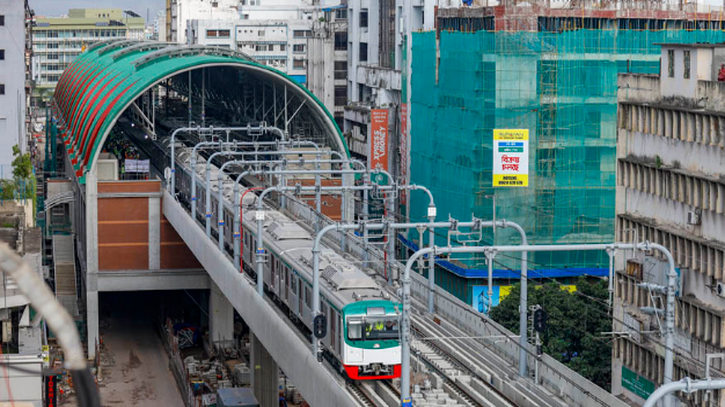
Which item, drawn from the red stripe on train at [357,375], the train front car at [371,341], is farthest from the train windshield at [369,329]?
the red stripe on train at [357,375]

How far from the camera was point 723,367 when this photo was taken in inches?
1134

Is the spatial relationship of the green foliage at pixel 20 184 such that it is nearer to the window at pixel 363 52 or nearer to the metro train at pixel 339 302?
the metro train at pixel 339 302

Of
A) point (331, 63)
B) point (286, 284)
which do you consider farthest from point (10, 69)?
point (286, 284)

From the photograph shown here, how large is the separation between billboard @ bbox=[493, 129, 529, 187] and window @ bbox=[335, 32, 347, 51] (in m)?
47.7

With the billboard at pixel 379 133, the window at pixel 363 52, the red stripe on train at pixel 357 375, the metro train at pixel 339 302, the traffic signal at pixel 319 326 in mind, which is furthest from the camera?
the window at pixel 363 52

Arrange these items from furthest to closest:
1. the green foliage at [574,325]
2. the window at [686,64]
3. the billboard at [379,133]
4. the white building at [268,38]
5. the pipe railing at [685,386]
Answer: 1. the white building at [268,38]
2. the billboard at [379,133]
3. the green foliage at [574,325]
4. the window at [686,64]
5. the pipe railing at [685,386]

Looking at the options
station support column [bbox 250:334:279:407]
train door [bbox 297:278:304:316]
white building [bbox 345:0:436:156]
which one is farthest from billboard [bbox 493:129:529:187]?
train door [bbox 297:278:304:316]

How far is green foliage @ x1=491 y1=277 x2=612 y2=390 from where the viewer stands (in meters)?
36.0

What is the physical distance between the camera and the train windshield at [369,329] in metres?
23.2

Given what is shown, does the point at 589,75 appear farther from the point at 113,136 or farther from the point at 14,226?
the point at 113,136

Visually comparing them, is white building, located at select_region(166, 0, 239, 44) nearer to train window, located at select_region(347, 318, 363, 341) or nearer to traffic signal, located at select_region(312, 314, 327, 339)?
traffic signal, located at select_region(312, 314, 327, 339)

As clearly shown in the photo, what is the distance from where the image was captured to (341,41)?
9575 centimetres

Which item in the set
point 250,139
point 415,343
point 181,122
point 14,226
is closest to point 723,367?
point 415,343

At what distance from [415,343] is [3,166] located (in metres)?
45.5
